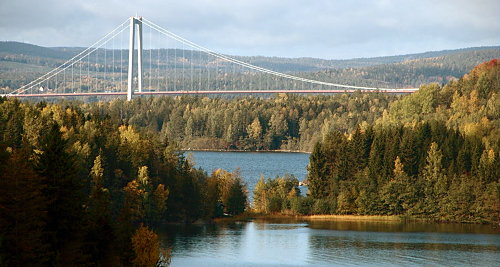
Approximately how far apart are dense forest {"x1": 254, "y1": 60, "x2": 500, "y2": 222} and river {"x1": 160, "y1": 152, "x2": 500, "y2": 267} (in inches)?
105

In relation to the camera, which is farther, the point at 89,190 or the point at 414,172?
the point at 414,172

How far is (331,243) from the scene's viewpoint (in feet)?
186

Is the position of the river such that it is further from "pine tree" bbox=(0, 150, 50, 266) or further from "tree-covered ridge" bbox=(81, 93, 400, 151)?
"tree-covered ridge" bbox=(81, 93, 400, 151)

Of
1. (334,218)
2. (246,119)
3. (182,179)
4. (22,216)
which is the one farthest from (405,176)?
(246,119)

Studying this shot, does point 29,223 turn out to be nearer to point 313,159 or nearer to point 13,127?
point 13,127

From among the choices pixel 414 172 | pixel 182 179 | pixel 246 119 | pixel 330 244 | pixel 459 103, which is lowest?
pixel 330 244

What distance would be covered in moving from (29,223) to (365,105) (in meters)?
124

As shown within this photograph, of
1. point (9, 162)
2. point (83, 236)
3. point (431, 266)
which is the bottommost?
point (431, 266)

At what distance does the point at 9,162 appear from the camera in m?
28.0

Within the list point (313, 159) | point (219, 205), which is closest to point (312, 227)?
point (219, 205)

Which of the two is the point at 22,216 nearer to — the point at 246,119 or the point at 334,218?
the point at 334,218

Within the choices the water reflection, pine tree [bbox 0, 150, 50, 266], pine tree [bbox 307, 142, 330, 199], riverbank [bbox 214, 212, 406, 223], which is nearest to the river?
the water reflection

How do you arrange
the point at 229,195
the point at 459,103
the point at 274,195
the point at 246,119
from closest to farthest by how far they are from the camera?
the point at 229,195, the point at 274,195, the point at 459,103, the point at 246,119

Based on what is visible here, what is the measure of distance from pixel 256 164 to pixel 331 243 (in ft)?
196
